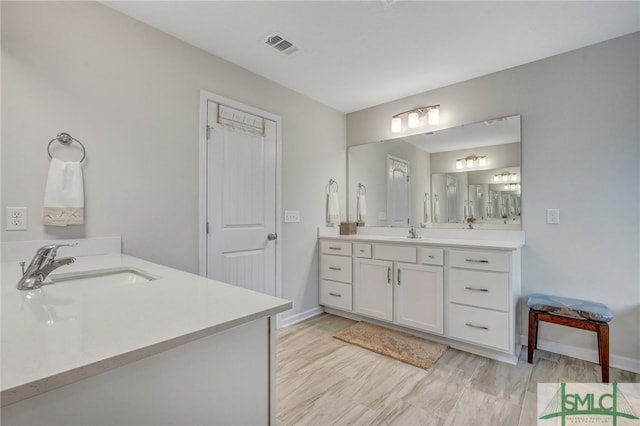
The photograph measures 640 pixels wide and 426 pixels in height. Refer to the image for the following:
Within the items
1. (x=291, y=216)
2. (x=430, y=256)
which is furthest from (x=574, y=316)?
(x=291, y=216)

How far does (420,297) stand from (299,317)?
1.22 metres

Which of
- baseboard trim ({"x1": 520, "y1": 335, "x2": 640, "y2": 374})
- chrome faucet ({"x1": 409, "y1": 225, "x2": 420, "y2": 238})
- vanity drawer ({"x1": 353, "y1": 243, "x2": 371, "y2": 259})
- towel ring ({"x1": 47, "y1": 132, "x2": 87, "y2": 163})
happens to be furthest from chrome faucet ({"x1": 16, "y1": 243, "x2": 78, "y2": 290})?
baseboard trim ({"x1": 520, "y1": 335, "x2": 640, "y2": 374})

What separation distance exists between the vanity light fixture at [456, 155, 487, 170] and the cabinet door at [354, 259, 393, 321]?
1183mm

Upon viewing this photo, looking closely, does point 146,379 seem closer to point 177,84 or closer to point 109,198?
point 109,198

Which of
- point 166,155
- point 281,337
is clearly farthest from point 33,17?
point 281,337

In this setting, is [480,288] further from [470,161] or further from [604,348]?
[470,161]

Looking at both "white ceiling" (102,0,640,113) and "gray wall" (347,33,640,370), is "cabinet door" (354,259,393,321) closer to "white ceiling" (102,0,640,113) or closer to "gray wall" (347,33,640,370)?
"gray wall" (347,33,640,370)

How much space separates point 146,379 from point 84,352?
0.13 m

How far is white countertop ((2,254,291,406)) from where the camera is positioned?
49cm

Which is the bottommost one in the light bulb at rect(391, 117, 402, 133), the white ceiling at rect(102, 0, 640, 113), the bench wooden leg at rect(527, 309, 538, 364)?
the bench wooden leg at rect(527, 309, 538, 364)

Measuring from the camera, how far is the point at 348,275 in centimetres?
305

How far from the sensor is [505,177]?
8.62 ft

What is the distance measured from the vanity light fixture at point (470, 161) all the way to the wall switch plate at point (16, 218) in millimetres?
3222

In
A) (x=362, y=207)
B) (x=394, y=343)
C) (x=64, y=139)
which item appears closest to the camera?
(x=64, y=139)
